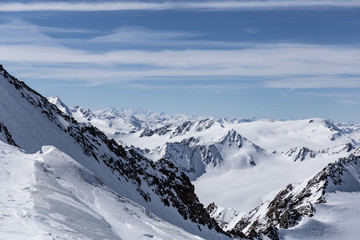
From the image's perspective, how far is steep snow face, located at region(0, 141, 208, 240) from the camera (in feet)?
54.2

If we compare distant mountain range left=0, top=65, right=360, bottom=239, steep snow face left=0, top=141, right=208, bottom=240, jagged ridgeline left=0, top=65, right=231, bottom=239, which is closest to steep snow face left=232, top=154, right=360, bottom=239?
distant mountain range left=0, top=65, right=360, bottom=239

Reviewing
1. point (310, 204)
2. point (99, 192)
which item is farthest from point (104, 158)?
point (310, 204)

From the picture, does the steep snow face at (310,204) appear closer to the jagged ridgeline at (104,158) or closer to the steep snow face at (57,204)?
the jagged ridgeline at (104,158)

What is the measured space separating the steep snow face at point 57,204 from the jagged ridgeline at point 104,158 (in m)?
16.9

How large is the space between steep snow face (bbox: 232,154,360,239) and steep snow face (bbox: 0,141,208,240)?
66.5 m

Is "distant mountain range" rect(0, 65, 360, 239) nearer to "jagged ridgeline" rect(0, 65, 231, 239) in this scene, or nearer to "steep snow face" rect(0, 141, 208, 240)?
"steep snow face" rect(0, 141, 208, 240)

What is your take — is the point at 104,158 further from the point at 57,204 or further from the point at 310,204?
the point at 310,204

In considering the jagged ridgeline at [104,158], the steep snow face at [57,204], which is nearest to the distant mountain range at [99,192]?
the steep snow face at [57,204]

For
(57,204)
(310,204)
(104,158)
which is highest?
(104,158)

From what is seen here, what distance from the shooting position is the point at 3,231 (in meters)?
14.4

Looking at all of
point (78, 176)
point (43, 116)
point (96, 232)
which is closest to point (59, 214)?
point (96, 232)

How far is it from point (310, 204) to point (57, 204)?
370 feet

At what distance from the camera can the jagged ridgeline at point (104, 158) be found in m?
50.7

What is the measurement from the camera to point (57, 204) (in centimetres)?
2045
